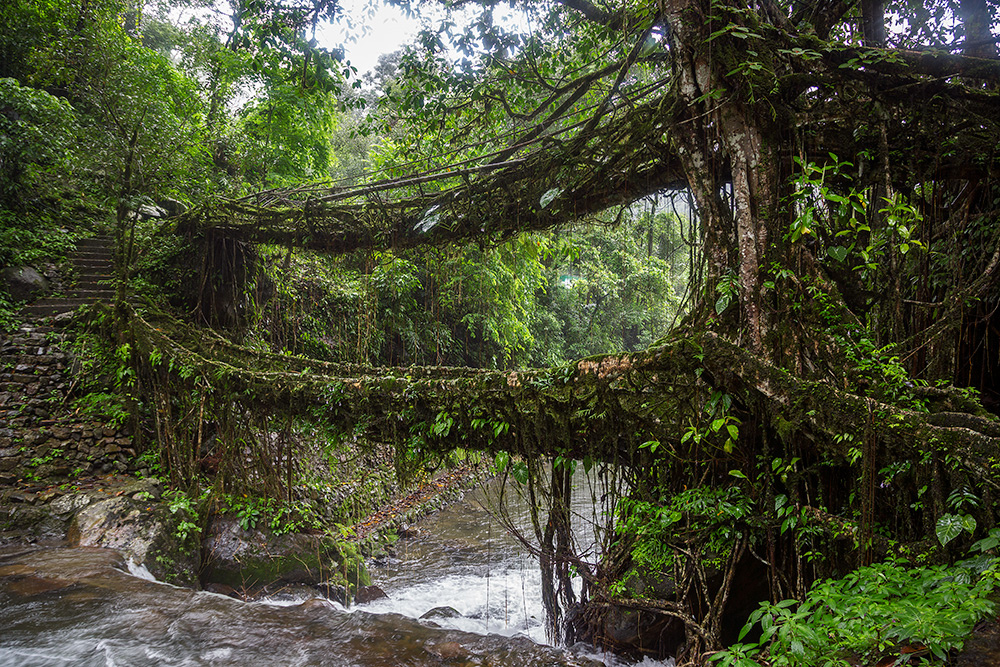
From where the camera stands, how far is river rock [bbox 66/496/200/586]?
16.3 ft

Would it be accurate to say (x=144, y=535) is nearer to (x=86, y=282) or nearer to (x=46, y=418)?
(x=46, y=418)

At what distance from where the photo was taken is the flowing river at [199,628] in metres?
3.46

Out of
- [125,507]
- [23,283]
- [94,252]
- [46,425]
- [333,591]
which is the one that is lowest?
[333,591]

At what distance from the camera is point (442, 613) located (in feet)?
16.9

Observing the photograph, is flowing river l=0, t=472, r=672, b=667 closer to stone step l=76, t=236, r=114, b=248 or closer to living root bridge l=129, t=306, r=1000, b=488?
living root bridge l=129, t=306, r=1000, b=488

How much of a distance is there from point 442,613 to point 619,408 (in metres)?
3.29

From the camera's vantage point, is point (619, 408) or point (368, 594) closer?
point (619, 408)

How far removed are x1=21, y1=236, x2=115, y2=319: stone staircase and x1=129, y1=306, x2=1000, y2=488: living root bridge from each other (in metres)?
5.10

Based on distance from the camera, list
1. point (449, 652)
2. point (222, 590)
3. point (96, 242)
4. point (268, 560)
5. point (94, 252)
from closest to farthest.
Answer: point (449, 652) < point (222, 590) < point (268, 560) < point (94, 252) < point (96, 242)

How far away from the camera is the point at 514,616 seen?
531 centimetres

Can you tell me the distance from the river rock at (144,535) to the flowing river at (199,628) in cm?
18

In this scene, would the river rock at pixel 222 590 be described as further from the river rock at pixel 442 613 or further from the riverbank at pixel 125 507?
the river rock at pixel 442 613

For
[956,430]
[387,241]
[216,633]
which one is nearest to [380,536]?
[216,633]

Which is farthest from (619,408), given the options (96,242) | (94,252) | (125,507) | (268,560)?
(96,242)
